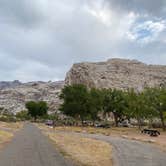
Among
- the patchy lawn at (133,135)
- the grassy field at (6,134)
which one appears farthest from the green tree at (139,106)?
the grassy field at (6,134)

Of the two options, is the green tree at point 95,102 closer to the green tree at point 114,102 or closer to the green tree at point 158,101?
the green tree at point 114,102

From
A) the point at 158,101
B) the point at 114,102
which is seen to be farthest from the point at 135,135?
the point at 114,102

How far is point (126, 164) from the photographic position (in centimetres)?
1947

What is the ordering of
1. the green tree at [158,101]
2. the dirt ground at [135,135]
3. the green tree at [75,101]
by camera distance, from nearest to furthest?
1. the dirt ground at [135,135]
2. the green tree at [158,101]
3. the green tree at [75,101]

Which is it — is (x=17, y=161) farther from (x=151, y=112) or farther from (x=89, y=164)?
(x=151, y=112)

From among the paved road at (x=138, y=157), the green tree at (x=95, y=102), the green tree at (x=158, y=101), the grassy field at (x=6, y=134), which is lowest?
the paved road at (x=138, y=157)

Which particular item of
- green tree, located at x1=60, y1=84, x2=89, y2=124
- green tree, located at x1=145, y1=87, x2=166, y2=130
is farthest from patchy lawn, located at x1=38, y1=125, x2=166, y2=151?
green tree, located at x1=60, y1=84, x2=89, y2=124

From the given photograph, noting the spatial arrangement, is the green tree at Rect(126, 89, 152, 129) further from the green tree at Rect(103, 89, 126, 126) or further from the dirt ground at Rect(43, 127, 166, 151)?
the green tree at Rect(103, 89, 126, 126)

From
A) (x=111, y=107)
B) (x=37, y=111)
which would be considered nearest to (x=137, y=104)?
(x=111, y=107)

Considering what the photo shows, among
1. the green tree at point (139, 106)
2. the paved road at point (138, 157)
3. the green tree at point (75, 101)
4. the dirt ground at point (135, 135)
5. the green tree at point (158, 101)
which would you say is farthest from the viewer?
the green tree at point (75, 101)

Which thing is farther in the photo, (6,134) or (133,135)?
(133,135)

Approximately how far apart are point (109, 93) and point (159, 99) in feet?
103

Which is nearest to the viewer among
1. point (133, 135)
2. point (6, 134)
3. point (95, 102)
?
point (6, 134)

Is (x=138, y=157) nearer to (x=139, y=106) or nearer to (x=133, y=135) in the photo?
(x=133, y=135)
